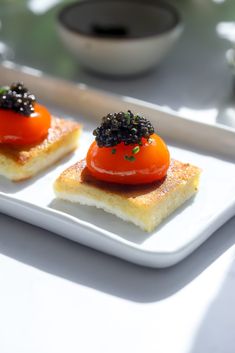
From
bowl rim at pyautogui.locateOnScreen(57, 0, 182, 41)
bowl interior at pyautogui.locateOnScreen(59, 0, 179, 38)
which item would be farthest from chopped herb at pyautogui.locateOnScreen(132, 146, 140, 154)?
bowl interior at pyautogui.locateOnScreen(59, 0, 179, 38)

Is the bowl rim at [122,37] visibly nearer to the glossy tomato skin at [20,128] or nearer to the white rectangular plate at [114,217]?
the white rectangular plate at [114,217]

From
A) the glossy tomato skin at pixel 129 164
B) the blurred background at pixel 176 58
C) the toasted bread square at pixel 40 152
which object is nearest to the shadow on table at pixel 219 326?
the glossy tomato skin at pixel 129 164

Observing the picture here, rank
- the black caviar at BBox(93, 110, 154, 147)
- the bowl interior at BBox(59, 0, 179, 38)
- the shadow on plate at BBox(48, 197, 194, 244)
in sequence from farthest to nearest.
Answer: the bowl interior at BBox(59, 0, 179, 38)
the black caviar at BBox(93, 110, 154, 147)
the shadow on plate at BBox(48, 197, 194, 244)

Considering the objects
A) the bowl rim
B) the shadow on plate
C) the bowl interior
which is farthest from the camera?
the bowl interior

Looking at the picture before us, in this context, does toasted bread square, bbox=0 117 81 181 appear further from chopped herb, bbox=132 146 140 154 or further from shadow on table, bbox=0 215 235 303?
chopped herb, bbox=132 146 140 154

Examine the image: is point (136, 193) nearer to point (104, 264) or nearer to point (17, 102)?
point (104, 264)

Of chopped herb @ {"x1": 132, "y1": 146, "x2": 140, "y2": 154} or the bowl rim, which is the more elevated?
chopped herb @ {"x1": 132, "y1": 146, "x2": 140, "y2": 154}
